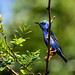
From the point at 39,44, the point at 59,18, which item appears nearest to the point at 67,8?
the point at 59,18

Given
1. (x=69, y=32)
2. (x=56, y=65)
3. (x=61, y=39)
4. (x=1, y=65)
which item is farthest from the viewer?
(x=69, y=32)

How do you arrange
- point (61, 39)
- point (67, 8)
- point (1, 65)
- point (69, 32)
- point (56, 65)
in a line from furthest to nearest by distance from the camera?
point (67, 8) < point (69, 32) < point (61, 39) < point (56, 65) < point (1, 65)

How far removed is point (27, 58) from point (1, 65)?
38cm

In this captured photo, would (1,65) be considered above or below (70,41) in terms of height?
above

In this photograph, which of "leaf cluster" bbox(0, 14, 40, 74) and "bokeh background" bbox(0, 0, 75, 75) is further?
"bokeh background" bbox(0, 0, 75, 75)

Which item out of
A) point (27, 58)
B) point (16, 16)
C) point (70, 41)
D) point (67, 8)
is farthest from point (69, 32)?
point (27, 58)

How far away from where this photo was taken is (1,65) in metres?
3.14

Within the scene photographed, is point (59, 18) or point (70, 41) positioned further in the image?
point (59, 18)

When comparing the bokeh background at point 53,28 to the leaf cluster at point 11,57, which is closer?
the leaf cluster at point 11,57

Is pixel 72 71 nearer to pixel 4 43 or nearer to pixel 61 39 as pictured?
pixel 61 39

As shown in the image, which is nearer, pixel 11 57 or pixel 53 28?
pixel 11 57

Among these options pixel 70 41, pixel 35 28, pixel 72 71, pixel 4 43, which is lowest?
pixel 72 71

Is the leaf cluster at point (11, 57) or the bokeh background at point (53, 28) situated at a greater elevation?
the leaf cluster at point (11, 57)

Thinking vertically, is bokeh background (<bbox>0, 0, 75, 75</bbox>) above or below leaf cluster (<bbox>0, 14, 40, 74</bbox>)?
below
